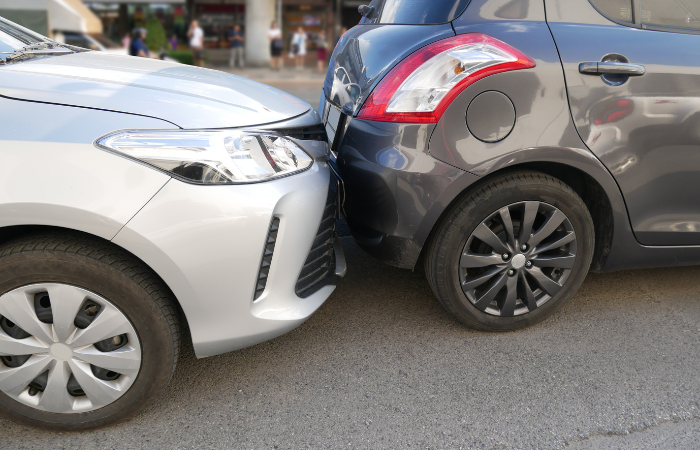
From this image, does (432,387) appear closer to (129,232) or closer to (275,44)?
(129,232)

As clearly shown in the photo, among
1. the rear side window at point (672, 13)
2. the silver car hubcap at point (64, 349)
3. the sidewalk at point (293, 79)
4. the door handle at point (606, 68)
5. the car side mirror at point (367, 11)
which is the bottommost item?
the sidewalk at point (293, 79)

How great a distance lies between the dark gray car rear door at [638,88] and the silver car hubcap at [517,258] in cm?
32

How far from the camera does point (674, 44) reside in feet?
7.70

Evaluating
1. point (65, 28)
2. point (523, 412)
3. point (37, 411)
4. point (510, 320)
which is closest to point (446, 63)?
point (510, 320)

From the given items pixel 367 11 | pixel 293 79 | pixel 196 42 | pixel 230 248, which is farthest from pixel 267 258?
pixel 196 42

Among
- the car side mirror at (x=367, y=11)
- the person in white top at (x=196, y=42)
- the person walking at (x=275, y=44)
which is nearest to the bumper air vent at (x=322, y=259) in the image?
the car side mirror at (x=367, y=11)

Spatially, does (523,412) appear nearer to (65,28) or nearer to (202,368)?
(202,368)

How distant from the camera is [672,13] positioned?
7.93ft

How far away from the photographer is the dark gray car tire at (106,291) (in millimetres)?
1770

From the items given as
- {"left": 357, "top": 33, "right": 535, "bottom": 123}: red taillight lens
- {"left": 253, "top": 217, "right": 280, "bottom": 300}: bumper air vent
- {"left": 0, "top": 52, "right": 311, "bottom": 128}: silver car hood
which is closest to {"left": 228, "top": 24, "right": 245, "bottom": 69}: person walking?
{"left": 0, "top": 52, "right": 311, "bottom": 128}: silver car hood

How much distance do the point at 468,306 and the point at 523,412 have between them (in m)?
0.52

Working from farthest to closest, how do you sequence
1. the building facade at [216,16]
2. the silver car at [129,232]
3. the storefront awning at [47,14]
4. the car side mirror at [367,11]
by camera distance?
1. the building facade at [216,16]
2. the storefront awning at [47,14]
3. the car side mirror at [367,11]
4. the silver car at [129,232]

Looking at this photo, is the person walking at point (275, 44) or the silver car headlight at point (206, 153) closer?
the silver car headlight at point (206, 153)

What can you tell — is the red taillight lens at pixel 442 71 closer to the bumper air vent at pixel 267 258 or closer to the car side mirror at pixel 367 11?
the bumper air vent at pixel 267 258
